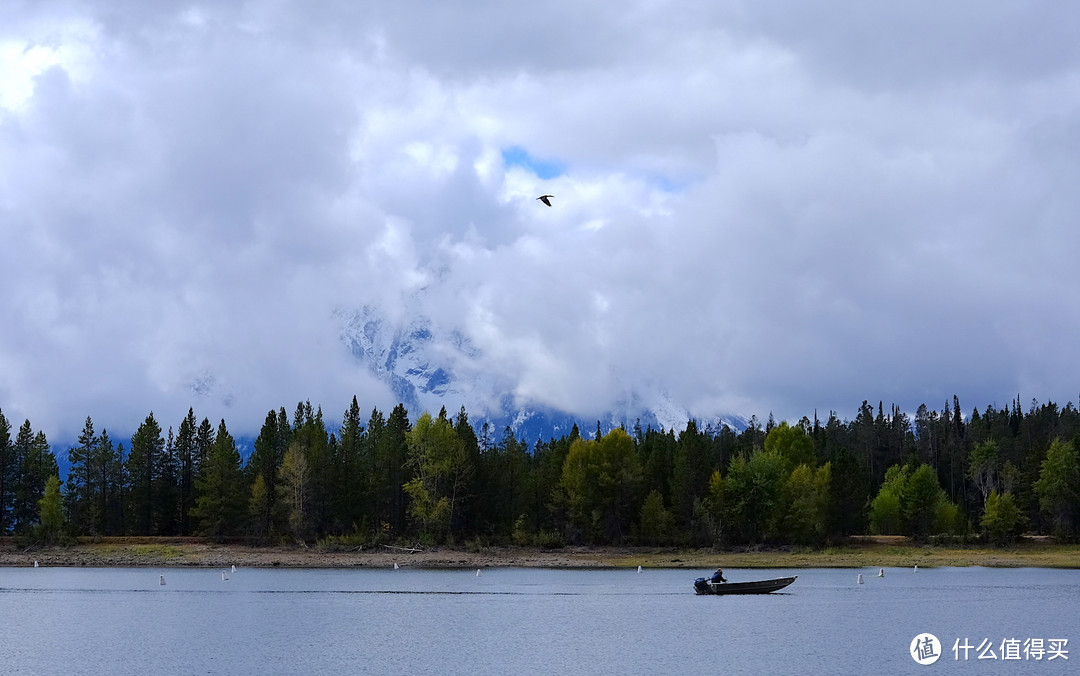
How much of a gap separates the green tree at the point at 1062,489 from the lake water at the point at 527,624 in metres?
34.8

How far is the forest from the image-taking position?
158375mm

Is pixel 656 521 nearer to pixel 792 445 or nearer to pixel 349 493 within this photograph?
pixel 792 445

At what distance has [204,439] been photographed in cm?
18362

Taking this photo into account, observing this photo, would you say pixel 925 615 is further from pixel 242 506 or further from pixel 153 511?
pixel 153 511

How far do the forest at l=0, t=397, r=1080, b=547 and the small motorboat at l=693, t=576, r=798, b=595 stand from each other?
49654 mm

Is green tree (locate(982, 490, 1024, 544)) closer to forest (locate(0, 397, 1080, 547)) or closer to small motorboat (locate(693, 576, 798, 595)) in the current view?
forest (locate(0, 397, 1080, 547))

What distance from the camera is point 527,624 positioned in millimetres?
84938

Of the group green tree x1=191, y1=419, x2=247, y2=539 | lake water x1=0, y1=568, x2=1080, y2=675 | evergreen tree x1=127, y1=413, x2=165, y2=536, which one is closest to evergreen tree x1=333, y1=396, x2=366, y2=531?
green tree x1=191, y1=419, x2=247, y2=539

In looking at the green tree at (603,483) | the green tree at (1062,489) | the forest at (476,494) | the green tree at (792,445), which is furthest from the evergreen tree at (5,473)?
the green tree at (1062,489)

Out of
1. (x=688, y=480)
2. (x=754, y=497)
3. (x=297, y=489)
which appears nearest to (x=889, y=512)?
(x=754, y=497)

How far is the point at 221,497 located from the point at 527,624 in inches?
3534

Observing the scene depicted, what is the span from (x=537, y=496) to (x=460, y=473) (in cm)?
1895

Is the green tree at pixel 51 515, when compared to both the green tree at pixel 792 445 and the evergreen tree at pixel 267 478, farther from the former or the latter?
the green tree at pixel 792 445

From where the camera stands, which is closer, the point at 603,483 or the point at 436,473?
the point at 436,473
